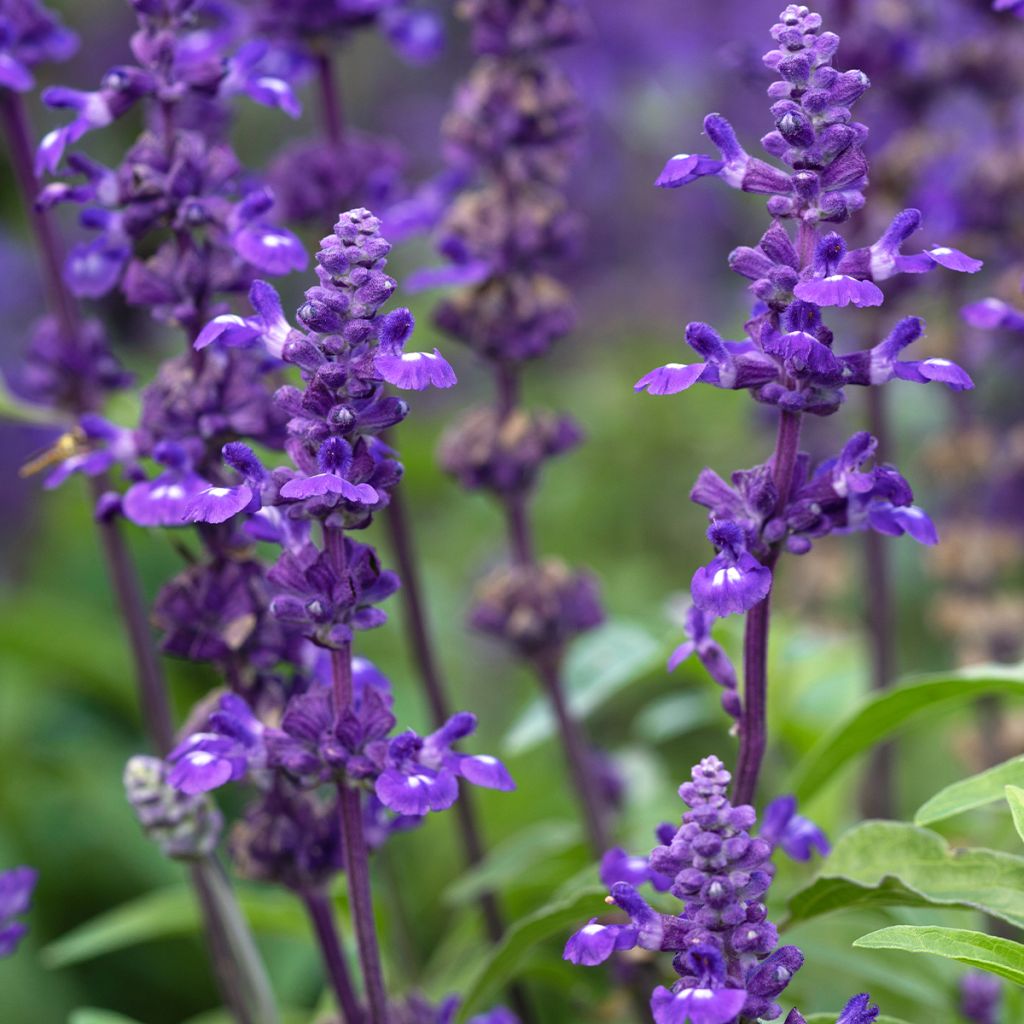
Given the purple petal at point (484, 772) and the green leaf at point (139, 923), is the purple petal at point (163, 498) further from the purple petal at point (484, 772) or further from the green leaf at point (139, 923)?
the green leaf at point (139, 923)

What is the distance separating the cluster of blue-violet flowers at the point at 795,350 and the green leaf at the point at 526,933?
26cm

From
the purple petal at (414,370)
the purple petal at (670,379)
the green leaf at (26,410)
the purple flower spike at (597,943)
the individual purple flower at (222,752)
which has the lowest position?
the purple flower spike at (597,943)

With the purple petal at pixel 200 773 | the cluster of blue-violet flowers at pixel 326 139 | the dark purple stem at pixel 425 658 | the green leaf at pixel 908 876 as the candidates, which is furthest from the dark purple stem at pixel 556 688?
the purple petal at pixel 200 773

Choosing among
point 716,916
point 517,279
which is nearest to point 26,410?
point 517,279

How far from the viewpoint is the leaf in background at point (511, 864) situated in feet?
7.93

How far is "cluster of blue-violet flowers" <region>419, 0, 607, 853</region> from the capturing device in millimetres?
2592

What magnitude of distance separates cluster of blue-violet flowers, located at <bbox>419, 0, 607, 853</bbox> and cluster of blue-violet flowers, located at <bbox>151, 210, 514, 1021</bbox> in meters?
0.75

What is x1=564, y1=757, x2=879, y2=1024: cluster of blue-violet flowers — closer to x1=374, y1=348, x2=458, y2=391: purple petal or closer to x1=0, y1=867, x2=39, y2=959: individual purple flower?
x1=374, y1=348, x2=458, y2=391: purple petal

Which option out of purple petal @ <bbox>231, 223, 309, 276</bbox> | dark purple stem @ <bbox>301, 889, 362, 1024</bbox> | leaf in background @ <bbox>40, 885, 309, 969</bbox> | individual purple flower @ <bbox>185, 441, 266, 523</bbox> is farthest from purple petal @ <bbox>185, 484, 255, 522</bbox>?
leaf in background @ <bbox>40, 885, 309, 969</bbox>

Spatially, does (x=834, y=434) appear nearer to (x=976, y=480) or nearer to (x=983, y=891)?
(x=976, y=480)

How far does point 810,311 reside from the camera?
1595mm

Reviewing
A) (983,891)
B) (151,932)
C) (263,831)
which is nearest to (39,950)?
(151,932)

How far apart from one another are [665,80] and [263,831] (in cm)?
538

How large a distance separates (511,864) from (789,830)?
718mm
